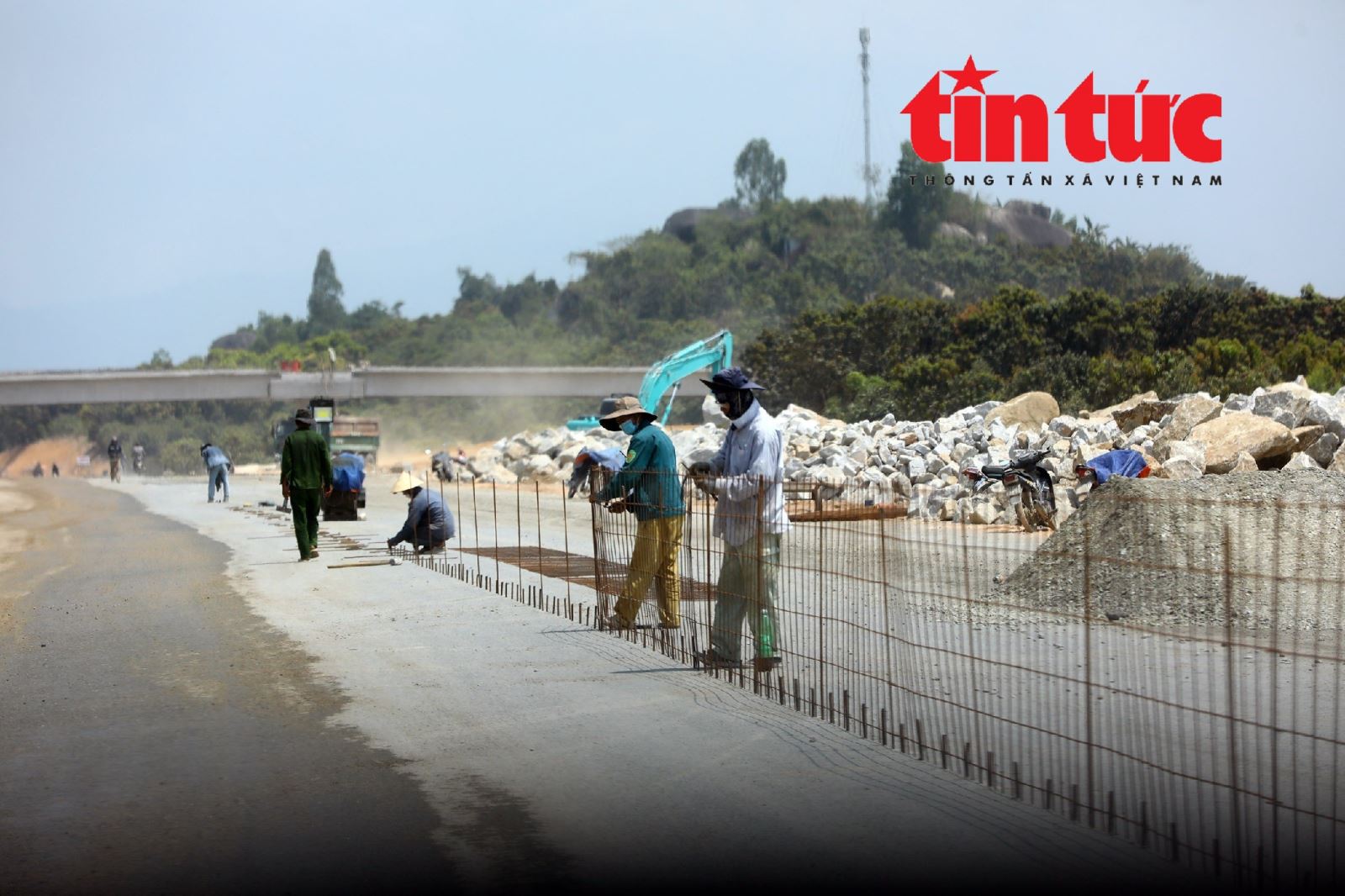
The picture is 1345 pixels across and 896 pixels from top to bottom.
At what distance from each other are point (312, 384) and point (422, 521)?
234 feet

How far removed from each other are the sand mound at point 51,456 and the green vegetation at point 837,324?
150 cm

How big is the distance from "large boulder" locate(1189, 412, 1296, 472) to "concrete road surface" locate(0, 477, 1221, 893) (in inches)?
A: 541

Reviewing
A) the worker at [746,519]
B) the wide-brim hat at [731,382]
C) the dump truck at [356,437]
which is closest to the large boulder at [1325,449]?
the worker at [746,519]

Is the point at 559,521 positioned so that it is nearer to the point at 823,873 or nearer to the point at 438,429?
the point at 823,873

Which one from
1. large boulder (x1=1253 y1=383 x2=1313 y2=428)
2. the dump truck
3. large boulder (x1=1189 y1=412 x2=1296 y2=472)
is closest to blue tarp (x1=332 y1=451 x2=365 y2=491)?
large boulder (x1=1189 y1=412 x2=1296 y2=472)

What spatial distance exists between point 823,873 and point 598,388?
8286 centimetres

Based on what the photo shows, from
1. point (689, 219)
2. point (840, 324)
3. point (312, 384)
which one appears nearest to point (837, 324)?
point (840, 324)

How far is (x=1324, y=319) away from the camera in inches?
1912

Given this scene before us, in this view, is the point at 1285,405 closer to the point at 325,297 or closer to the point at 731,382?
the point at 731,382

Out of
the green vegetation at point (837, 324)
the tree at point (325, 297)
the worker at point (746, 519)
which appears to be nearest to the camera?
the worker at point (746, 519)

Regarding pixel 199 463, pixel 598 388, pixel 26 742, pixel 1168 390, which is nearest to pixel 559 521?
pixel 1168 390

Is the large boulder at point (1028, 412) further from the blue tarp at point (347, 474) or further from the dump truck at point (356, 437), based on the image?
the dump truck at point (356, 437)

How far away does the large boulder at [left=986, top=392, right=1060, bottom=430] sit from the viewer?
3341 centimetres

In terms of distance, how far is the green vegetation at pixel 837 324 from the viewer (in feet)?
161
